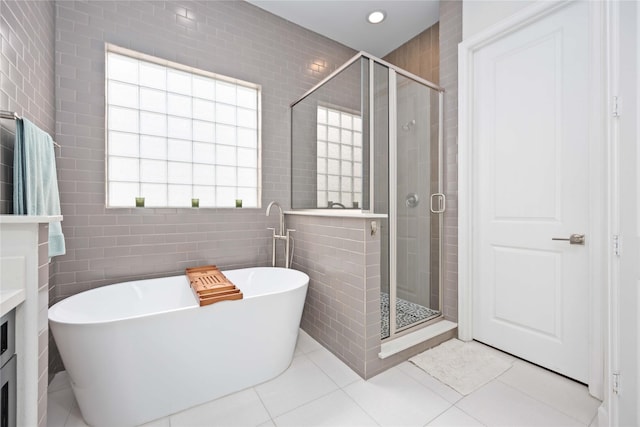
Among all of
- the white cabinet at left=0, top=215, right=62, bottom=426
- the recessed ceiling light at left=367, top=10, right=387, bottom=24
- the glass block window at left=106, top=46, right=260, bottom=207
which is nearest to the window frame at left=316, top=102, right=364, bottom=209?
the glass block window at left=106, top=46, right=260, bottom=207

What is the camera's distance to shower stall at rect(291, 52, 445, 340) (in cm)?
212

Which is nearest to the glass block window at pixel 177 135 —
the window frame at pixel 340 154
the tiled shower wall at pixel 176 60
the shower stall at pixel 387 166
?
the tiled shower wall at pixel 176 60

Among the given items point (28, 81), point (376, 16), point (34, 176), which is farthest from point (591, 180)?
point (28, 81)

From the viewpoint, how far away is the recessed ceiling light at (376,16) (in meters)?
2.83

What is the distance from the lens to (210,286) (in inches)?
71.7

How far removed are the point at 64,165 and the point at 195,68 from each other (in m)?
1.26

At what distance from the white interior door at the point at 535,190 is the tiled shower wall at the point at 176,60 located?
1.80m

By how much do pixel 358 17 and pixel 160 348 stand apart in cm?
330

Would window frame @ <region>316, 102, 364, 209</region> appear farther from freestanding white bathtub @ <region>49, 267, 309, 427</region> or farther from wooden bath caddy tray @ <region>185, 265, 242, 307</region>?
wooden bath caddy tray @ <region>185, 265, 242, 307</region>

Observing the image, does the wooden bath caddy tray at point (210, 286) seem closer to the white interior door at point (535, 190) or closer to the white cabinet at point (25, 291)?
the white cabinet at point (25, 291)

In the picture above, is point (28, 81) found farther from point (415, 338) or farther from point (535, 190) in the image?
point (535, 190)

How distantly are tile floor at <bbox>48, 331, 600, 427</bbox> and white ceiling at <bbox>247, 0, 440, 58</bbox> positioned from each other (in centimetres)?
320

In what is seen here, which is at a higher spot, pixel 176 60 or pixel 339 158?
pixel 176 60

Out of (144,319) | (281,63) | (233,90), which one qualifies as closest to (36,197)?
(144,319)
